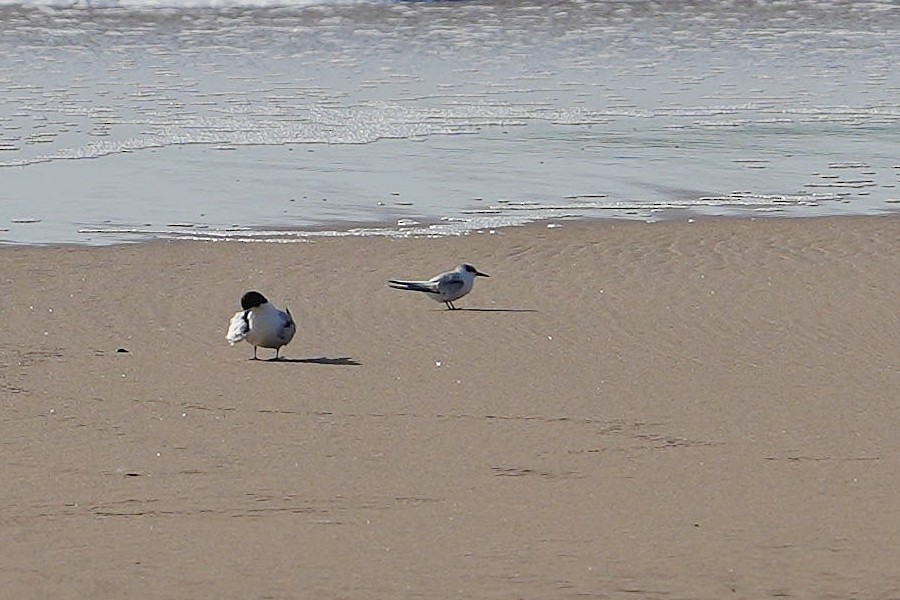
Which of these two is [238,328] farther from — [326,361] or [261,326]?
[326,361]

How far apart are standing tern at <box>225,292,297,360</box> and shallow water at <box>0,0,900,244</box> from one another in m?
2.41

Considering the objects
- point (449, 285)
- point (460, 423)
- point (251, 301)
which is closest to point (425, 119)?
point (449, 285)

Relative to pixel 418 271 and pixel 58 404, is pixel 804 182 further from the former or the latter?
pixel 58 404

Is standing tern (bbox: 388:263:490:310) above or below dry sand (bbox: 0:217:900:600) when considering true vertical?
above

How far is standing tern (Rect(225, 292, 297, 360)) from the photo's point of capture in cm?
647

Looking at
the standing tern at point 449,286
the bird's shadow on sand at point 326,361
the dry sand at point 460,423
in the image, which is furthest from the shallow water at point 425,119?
the bird's shadow on sand at point 326,361

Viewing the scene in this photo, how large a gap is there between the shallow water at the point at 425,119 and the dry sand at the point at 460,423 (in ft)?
3.94

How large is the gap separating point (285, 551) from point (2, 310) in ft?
11.0

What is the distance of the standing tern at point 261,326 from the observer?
6473 millimetres

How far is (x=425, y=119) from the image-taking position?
13398mm

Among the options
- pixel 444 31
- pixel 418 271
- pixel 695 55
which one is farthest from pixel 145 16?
pixel 418 271

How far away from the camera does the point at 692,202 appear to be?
402 inches

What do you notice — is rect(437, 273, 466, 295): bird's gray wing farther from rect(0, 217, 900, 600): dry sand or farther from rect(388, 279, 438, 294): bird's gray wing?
rect(0, 217, 900, 600): dry sand

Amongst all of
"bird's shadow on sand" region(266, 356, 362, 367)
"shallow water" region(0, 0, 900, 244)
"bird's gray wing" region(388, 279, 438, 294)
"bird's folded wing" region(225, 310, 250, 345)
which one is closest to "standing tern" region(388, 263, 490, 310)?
"bird's gray wing" region(388, 279, 438, 294)
